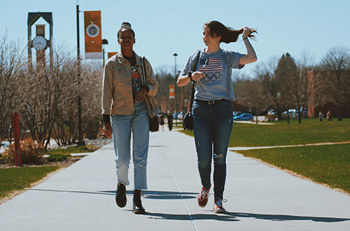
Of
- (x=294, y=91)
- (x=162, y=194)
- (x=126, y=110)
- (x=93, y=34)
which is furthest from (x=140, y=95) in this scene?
(x=294, y=91)

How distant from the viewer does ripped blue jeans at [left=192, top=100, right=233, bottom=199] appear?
227 inches

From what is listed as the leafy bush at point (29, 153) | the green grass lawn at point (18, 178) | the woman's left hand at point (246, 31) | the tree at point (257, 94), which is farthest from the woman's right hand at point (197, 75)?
the tree at point (257, 94)

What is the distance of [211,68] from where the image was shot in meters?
5.82

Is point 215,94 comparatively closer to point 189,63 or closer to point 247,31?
point 189,63

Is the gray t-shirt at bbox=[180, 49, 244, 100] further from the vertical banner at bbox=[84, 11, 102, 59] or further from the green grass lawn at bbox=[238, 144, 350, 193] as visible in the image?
the vertical banner at bbox=[84, 11, 102, 59]

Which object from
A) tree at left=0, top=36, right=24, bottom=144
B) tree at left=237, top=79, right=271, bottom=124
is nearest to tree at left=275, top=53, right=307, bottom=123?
tree at left=237, top=79, right=271, bottom=124

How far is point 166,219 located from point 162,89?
118329 millimetres

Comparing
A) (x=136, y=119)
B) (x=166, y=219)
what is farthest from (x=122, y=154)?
(x=166, y=219)

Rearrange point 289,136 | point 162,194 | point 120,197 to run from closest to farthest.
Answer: point 120,197, point 162,194, point 289,136

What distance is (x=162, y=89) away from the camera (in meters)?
124

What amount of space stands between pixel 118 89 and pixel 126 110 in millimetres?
252

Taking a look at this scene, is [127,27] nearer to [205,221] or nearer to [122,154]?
[122,154]

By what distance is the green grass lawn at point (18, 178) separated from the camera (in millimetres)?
9166

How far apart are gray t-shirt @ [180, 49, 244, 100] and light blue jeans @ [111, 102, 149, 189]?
654mm
